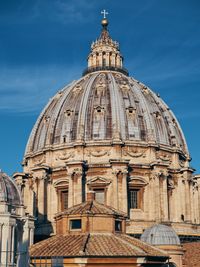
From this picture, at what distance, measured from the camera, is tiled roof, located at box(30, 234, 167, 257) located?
3050 centimetres

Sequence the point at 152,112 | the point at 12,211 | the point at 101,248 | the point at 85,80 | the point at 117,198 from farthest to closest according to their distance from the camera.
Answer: the point at 85,80, the point at 152,112, the point at 117,198, the point at 12,211, the point at 101,248

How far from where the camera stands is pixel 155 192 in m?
59.1

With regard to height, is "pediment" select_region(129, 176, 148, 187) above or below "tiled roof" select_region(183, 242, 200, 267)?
above

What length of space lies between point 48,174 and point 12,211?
13.2 metres

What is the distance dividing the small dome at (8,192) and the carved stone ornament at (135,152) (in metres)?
15.4

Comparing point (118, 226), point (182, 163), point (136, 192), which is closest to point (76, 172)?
point (136, 192)

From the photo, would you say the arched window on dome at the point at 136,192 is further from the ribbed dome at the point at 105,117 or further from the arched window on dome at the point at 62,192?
the arched window on dome at the point at 62,192

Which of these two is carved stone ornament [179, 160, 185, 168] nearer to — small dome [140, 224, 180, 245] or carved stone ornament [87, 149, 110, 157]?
carved stone ornament [87, 149, 110, 157]

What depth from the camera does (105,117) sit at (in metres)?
64.0

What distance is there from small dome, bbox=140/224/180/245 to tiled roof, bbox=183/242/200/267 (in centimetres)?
189

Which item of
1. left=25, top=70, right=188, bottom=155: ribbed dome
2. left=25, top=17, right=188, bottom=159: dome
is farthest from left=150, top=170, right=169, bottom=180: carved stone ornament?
left=25, top=17, right=188, bottom=159: dome

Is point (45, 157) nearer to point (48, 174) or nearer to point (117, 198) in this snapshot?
point (48, 174)

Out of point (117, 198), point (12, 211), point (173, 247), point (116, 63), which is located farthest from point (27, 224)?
point (116, 63)

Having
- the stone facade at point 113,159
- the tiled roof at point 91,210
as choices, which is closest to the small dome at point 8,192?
the stone facade at point 113,159
